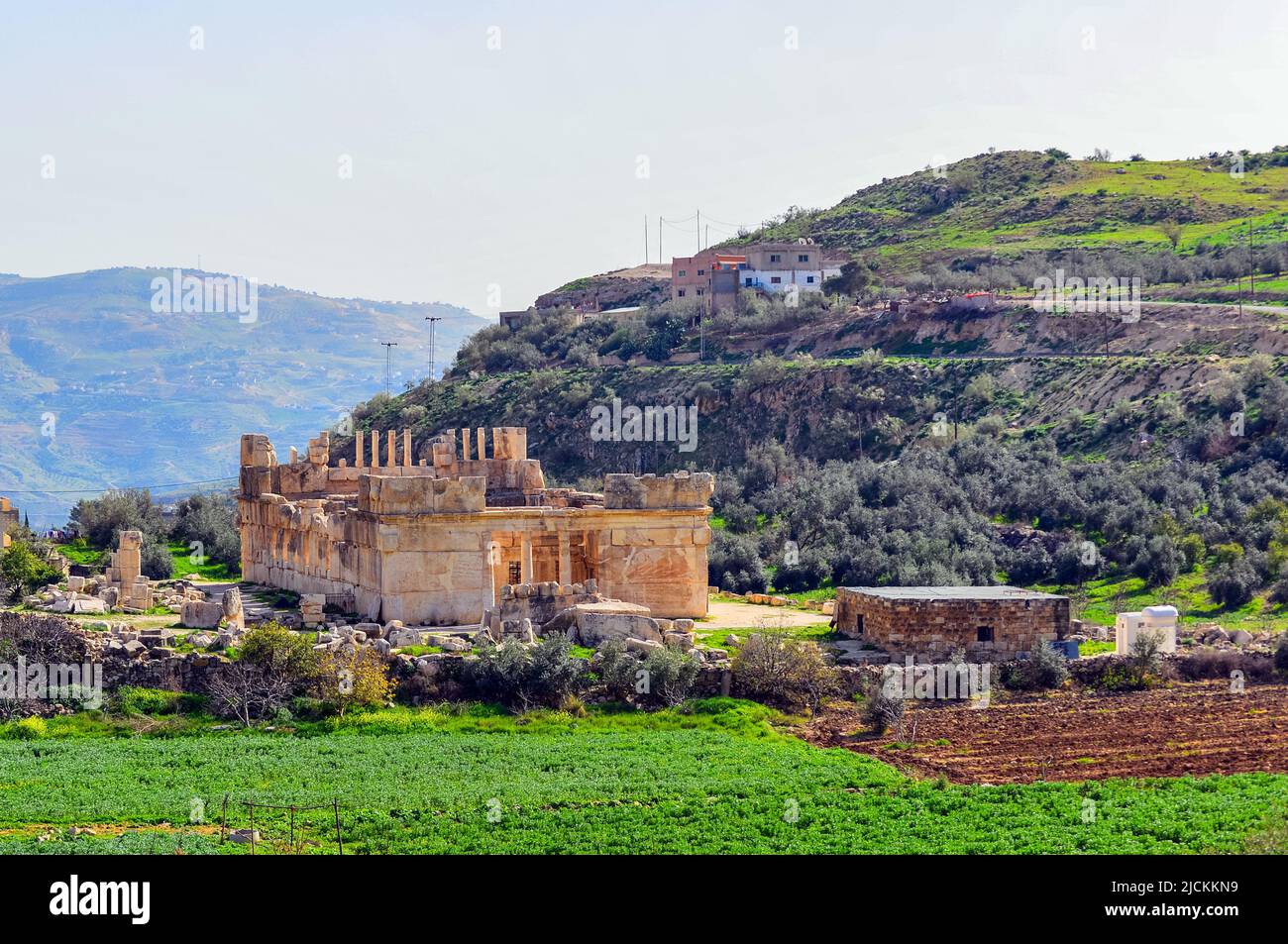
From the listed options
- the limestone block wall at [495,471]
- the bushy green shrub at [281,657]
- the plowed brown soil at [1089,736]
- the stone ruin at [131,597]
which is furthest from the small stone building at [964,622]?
the stone ruin at [131,597]

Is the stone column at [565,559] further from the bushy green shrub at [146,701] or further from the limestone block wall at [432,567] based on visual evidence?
the bushy green shrub at [146,701]

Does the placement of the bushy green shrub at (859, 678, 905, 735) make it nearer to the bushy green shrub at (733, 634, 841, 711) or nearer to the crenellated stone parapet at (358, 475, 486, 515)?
the bushy green shrub at (733, 634, 841, 711)

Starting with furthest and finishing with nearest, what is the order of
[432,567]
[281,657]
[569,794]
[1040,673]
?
[432,567] < [1040,673] < [281,657] < [569,794]

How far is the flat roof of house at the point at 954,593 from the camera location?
127ft

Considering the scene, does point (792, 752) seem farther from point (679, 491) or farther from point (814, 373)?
point (814, 373)

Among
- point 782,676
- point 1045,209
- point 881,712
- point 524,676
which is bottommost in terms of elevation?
point 881,712

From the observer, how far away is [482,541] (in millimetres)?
40344

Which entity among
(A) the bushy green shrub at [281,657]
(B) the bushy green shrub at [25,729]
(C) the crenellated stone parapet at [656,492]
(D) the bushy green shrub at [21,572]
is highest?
(C) the crenellated stone parapet at [656,492]

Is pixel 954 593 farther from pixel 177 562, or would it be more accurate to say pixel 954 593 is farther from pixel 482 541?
pixel 177 562

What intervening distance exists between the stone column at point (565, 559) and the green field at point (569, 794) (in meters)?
6.93

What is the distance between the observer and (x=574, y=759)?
3188cm

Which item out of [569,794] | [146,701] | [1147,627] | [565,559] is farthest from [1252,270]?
[569,794]

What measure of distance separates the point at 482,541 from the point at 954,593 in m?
8.87

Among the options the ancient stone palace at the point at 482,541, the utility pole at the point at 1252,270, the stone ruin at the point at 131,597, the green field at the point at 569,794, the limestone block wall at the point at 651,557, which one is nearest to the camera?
the green field at the point at 569,794
